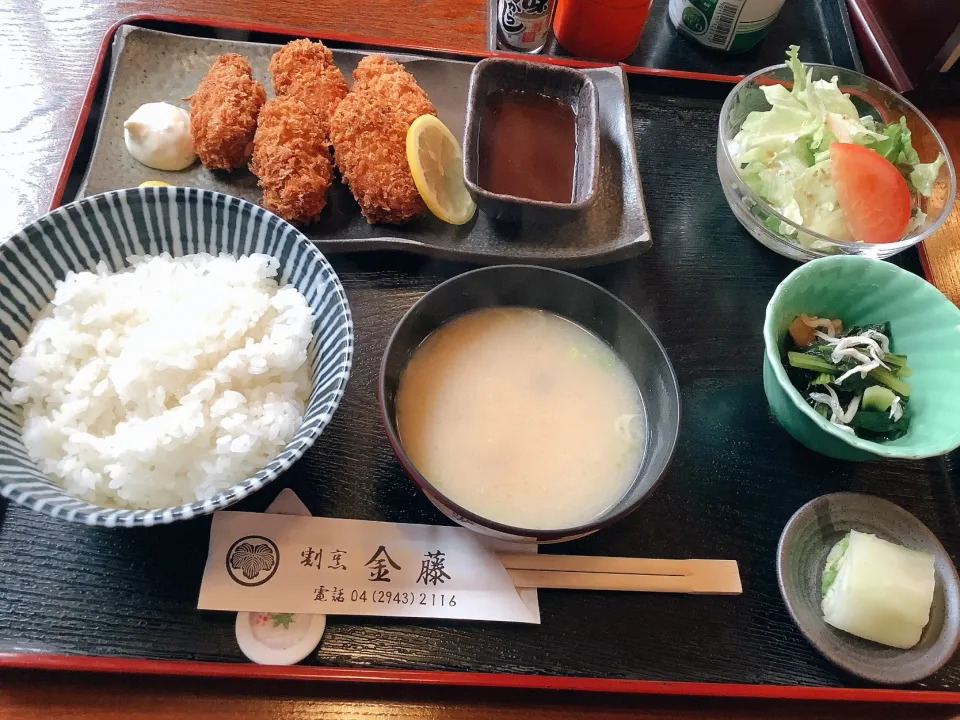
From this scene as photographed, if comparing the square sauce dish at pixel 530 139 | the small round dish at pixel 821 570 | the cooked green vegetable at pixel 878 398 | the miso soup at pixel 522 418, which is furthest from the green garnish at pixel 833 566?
the square sauce dish at pixel 530 139

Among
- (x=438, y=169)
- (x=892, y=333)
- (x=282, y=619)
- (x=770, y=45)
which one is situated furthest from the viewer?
(x=770, y=45)

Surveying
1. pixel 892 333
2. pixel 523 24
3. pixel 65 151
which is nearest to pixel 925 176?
pixel 892 333

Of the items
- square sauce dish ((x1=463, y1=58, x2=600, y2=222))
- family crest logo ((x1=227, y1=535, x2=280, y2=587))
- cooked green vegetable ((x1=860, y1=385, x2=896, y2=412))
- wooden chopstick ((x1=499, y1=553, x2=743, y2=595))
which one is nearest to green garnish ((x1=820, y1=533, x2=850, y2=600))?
wooden chopstick ((x1=499, y1=553, x2=743, y2=595))

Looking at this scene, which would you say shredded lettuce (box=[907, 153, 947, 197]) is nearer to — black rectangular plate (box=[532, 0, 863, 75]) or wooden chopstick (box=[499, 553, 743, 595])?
black rectangular plate (box=[532, 0, 863, 75])

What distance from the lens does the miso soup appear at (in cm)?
137

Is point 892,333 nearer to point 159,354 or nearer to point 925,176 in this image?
point 925,176

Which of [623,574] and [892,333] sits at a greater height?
[892,333]

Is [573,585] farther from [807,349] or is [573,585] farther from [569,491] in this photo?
[807,349]

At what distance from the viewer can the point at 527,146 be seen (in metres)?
1.99

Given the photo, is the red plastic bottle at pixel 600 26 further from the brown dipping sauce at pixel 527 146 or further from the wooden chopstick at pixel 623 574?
the wooden chopstick at pixel 623 574

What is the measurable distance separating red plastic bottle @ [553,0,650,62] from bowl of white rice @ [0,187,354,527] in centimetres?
139

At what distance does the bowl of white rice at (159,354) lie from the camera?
1204 mm

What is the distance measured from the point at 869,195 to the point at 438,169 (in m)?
1.23

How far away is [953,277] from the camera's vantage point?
1962mm
